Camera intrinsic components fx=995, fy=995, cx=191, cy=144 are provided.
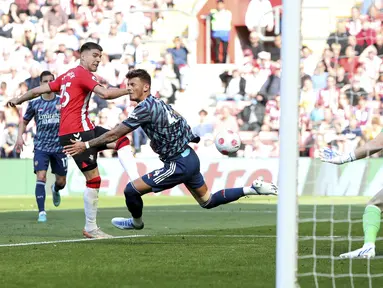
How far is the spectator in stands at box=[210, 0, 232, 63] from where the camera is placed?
25.3 metres

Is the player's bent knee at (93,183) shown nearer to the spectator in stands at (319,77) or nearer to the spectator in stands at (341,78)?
the spectator in stands at (319,77)

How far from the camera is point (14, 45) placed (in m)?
25.9

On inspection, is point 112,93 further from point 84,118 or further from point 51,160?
point 51,160

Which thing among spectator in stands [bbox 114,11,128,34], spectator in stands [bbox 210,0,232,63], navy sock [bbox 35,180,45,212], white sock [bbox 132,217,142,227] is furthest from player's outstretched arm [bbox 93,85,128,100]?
spectator in stands [bbox 114,11,128,34]

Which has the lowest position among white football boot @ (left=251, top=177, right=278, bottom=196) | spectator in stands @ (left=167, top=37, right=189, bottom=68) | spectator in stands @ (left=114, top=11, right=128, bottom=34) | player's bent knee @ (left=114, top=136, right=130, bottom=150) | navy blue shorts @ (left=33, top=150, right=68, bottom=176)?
navy blue shorts @ (left=33, top=150, right=68, bottom=176)

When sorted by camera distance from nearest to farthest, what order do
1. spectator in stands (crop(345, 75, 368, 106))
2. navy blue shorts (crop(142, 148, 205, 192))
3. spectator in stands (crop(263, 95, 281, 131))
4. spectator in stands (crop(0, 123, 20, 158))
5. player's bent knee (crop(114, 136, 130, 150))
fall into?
navy blue shorts (crop(142, 148, 205, 192)) < player's bent knee (crop(114, 136, 130, 150)) < spectator in stands (crop(345, 75, 368, 106)) < spectator in stands (crop(263, 95, 281, 131)) < spectator in stands (crop(0, 123, 20, 158))

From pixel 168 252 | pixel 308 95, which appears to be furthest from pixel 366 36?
pixel 168 252

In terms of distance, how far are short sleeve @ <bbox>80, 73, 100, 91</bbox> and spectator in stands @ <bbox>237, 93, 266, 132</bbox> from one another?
11404 millimetres

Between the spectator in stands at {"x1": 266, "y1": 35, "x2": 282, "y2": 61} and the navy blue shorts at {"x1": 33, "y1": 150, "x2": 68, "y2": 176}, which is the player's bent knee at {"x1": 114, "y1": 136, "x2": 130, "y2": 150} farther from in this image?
the spectator in stands at {"x1": 266, "y1": 35, "x2": 282, "y2": 61}

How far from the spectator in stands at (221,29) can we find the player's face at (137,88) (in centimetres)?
1476

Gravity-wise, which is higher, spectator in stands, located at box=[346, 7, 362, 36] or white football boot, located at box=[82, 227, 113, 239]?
spectator in stands, located at box=[346, 7, 362, 36]

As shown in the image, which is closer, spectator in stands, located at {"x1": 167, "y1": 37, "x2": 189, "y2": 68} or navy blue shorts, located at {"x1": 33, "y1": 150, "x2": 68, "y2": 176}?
navy blue shorts, located at {"x1": 33, "y1": 150, "x2": 68, "y2": 176}

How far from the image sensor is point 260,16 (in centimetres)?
2455

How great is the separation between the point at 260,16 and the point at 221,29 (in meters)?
1.31
